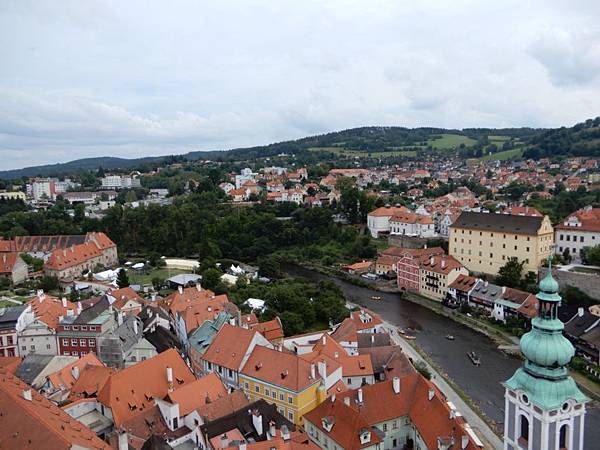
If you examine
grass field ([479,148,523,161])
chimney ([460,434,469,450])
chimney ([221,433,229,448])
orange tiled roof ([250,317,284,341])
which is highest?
grass field ([479,148,523,161])

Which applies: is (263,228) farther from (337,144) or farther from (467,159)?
(337,144)

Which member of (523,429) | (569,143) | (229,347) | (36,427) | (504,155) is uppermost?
(569,143)

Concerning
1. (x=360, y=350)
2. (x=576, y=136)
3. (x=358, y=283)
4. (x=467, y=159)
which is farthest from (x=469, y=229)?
(x=467, y=159)

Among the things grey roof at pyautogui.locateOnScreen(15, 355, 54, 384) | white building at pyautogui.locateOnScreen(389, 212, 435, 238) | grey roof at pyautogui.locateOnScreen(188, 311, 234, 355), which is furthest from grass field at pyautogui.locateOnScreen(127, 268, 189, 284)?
white building at pyautogui.locateOnScreen(389, 212, 435, 238)

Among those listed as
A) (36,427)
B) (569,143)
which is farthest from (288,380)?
(569,143)

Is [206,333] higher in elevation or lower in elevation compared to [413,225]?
lower

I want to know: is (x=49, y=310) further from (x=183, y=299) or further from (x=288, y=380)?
(x=288, y=380)

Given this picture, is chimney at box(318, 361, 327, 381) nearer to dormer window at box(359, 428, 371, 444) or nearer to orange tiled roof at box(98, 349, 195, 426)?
dormer window at box(359, 428, 371, 444)
